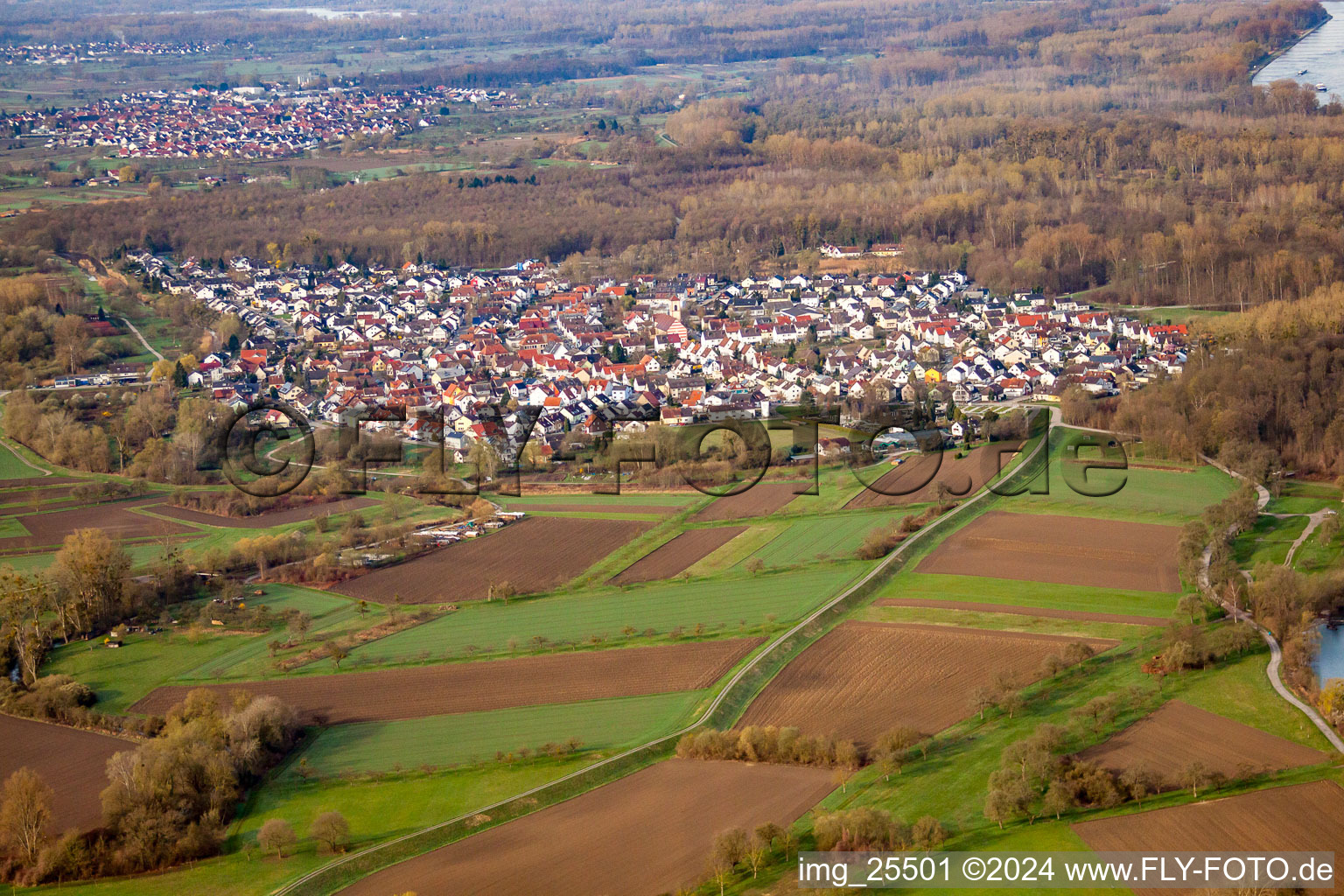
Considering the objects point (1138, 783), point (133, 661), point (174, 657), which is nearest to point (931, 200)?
point (174, 657)

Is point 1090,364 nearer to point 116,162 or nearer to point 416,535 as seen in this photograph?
point 416,535

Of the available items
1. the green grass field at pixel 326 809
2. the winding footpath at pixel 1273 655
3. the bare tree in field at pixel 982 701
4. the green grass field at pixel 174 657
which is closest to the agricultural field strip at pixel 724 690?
the green grass field at pixel 326 809

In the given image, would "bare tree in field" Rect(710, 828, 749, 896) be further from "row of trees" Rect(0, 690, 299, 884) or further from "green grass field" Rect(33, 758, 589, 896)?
"row of trees" Rect(0, 690, 299, 884)

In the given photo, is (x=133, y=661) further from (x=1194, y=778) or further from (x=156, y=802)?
(x=1194, y=778)

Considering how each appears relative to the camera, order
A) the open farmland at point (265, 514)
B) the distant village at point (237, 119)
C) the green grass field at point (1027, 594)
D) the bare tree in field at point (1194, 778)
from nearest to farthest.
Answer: the bare tree in field at point (1194, 778) → the green grass field at point (1027, 594) → the open farmland at point (265, 514) → the distant village at point (237, 119)

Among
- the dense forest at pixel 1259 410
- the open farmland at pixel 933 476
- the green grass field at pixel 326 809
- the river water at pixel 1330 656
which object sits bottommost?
the green grass field at pixel 326 809

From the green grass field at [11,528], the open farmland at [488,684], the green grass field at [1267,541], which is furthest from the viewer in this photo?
the green grass field at [11,528]

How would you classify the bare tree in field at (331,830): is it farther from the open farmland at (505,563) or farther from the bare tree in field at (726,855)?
the open farmland at (505,563)
